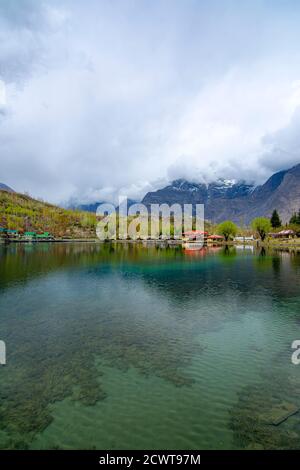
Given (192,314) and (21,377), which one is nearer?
(21,377)

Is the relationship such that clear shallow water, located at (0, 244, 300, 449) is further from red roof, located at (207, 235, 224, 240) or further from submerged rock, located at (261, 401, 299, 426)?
red roof, located at (207, 235, 224, 240)

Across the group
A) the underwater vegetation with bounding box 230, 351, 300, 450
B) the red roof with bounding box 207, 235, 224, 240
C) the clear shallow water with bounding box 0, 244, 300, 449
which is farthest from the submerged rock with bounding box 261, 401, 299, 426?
the red roof with bounding box 207, 235, 224, 240

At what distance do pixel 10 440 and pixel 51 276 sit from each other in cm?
3264

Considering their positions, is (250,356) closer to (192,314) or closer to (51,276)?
(192,314)

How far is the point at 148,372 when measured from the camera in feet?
41.9

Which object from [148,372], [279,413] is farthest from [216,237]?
[279,413]

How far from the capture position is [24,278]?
123 ft

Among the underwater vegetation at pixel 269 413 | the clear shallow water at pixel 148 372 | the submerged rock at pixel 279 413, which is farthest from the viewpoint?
the submerged rock at pixel 279 413

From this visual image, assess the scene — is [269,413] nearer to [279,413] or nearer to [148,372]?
[279,413]

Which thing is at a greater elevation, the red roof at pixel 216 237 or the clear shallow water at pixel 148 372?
the red roof at pixel 216 237

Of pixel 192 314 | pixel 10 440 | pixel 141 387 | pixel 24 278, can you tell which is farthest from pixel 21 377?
pixel 24 278

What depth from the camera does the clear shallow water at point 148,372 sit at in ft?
28.9

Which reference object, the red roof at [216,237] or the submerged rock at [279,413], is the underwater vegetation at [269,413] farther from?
the red roof at [216,237]

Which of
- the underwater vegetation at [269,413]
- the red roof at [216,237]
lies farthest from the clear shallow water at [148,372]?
the red roof at [216,237]
